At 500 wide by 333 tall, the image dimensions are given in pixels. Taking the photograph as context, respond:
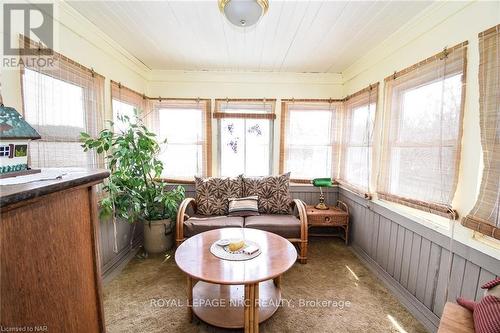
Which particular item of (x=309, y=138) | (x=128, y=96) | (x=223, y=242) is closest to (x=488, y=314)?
(x=223, y=242)

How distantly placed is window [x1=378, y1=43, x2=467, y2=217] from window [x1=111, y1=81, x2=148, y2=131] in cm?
266

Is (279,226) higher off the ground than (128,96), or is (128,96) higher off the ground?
(128,96)

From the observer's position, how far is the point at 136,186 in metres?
2.46

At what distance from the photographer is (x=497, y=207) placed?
1.26m

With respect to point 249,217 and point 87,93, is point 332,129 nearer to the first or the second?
point 249,217

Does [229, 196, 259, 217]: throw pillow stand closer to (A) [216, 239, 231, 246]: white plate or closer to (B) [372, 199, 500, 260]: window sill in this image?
(A) [216, 239, 231, 246]: white plate

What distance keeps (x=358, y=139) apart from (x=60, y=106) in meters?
3.02

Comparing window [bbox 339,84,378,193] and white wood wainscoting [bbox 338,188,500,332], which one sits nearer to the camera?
white wood wainscoting [bbox 338,188,500,332]

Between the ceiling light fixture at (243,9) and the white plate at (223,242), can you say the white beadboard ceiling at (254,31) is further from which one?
Answer: the white plate at (223,242)

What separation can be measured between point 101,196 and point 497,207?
302 centimetres

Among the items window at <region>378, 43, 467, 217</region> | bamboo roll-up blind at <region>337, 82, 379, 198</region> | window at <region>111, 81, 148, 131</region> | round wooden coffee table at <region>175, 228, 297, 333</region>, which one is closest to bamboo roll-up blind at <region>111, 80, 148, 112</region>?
window at <region>111, 81, 148, 131</region>

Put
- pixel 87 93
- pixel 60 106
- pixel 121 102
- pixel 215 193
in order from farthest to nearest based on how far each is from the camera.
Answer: pixel 215 193
pixel 121 102
pixel 87 93
pixel 60 106

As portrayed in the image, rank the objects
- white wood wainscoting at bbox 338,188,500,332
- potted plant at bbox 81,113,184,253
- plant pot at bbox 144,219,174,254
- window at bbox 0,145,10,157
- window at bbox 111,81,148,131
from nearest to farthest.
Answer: window at bbox 0,145,10,157
white wood wainscoting at bbox 338,188,500,332
potted plant at bbox 81,113,184,253
window at bbox 111,81,148,131
plant pot at bbox 144,219,174,254

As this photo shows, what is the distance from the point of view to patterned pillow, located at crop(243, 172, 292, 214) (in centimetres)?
295
